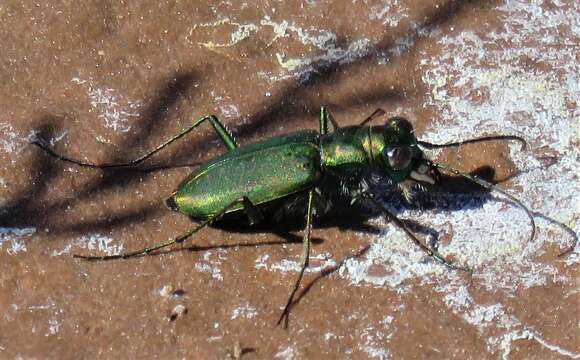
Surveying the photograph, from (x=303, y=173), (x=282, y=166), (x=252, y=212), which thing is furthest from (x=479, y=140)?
(x=252, y=212)

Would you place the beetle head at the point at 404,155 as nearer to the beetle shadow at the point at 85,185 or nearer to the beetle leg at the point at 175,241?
the beetle leg at the point at 175,241

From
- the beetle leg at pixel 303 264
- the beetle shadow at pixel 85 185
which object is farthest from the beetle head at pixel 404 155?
the beetle shadow at pixel 85 185

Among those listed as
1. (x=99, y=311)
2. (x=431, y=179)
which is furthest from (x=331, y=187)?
(x=99, y=311)

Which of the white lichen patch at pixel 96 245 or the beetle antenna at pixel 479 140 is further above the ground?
the beetle antenna at pixel 479 140

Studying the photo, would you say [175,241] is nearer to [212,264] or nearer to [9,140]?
[212,264]

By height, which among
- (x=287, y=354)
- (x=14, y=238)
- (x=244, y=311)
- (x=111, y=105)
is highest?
(x=111, y=105)

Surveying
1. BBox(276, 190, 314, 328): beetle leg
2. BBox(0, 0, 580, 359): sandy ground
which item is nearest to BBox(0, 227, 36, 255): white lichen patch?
BBox(0, 0, 580, 359): sandy ground

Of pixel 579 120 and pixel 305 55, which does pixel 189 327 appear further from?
pixel 579 120
